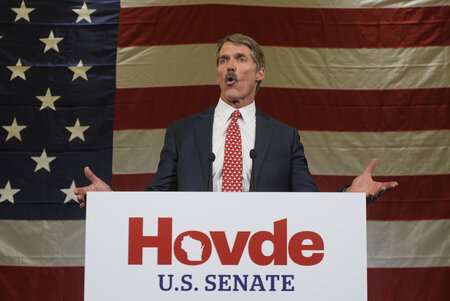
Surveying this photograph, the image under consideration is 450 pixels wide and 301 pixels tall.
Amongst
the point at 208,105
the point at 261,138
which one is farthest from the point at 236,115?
the point at 208,105

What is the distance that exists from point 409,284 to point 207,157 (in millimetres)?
1873

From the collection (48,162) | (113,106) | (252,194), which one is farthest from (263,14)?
(252,194)

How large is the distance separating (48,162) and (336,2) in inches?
74.2

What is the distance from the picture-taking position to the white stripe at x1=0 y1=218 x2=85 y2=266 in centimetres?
355

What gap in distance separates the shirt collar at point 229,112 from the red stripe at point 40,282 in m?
1.67

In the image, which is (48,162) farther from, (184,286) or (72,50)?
(184,286)

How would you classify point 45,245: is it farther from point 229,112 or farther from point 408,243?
point 408,243

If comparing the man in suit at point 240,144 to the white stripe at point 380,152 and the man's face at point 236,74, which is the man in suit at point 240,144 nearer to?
the man's face at point 236,74

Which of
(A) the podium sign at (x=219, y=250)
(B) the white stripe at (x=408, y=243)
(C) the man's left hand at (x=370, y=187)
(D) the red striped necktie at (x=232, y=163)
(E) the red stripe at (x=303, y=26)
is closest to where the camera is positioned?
(A) the podium sign at (x=219, y=250)

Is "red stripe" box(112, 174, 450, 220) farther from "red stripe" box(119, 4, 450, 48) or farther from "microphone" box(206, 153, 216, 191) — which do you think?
"microphone" box(206, 153, 216, 191)

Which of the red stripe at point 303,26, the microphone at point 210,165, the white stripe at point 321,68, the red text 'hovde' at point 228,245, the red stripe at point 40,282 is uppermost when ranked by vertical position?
the red stripe at point 303,26

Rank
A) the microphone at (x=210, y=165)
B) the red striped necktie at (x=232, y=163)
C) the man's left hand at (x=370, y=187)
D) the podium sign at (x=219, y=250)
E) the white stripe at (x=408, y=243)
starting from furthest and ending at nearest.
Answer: the white stripe at (x=408, y=243) < the red striped necktie at (x=232, y=163) < the microphone at (x=210, y=165) < the man's left hand at (x=370, y=187) < the podium sign at (x=219, y=250)

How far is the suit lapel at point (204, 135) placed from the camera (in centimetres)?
217

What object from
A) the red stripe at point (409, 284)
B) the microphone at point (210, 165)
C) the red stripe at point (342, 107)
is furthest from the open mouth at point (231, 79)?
the red stripe at point (409, 284)
